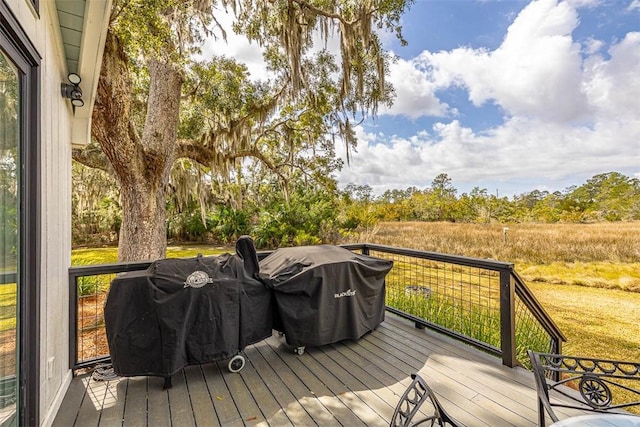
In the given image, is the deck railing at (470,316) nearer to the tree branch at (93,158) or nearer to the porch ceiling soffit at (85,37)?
the porch ceiling soffit at (85,37)

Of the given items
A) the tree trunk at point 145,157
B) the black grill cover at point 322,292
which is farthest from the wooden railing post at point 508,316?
the tree trunk at point 145,157

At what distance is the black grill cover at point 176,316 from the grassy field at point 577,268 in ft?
21.2

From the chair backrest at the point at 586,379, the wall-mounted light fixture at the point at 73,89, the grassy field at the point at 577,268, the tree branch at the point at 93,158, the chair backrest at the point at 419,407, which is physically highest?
the tree branch at the point at 93,158

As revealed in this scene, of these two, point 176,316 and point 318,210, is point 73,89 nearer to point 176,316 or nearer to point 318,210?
point 176,316

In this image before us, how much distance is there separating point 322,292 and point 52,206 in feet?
6.96

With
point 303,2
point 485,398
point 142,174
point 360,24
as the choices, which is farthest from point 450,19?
point 485,398

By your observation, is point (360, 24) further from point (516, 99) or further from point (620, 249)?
point (620, 249)

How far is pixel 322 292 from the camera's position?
9.20ft

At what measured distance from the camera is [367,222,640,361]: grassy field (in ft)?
20.9

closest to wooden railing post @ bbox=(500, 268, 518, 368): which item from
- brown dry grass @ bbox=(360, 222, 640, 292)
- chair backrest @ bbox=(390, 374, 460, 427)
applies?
chair backrest @ bbox=(390, 374, 460, 427)

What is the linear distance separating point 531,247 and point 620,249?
2252mm

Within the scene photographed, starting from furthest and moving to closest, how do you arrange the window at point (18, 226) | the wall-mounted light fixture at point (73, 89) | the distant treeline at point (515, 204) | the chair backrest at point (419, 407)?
1. the distant treeline at point (515, 204)
2. the wall-mounted light fixture at point (73, 89)
3. the window at point (18, 226)
4. the chair backrest at point (419, 407)

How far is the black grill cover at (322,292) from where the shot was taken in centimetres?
278

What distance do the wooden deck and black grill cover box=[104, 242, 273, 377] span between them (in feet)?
0.77
